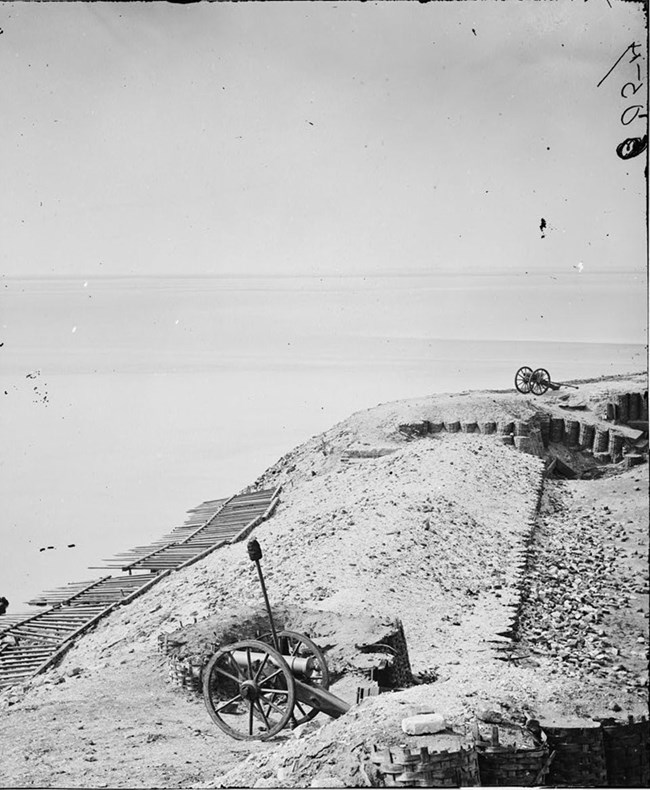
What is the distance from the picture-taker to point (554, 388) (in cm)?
1488

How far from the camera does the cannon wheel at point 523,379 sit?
48.9 feet

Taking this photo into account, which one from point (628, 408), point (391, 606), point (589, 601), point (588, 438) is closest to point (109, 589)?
point (391, 606)

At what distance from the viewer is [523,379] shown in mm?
15000

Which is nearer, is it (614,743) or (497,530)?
(614,743)

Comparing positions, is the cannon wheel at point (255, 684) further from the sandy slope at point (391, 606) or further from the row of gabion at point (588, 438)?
the row of gabion at point (588, 438)

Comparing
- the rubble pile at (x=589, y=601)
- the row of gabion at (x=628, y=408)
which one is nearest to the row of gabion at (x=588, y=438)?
the row of gabion at (x=628, y=408)

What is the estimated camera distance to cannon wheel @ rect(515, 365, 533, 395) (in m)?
14.9

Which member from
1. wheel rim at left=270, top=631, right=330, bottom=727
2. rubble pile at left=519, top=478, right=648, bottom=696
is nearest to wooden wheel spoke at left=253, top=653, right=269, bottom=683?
wheel rim at left=270, top=631, right=330, bottom=727

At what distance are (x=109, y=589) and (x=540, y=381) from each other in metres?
7.87

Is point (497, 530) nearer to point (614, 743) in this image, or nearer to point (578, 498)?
point (578, 498)

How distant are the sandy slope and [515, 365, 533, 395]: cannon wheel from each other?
1.99 meters

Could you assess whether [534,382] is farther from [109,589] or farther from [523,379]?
[109,589]

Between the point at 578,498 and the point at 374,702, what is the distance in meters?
7.02

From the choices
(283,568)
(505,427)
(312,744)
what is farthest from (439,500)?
(312,744)
